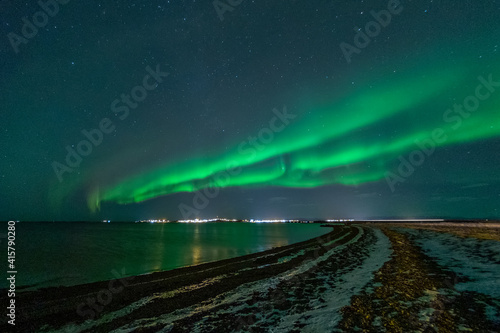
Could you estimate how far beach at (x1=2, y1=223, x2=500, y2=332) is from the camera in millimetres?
6141

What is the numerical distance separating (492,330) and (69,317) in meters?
12.4

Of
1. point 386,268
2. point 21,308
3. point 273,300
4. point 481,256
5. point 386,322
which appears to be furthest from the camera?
point 481,256

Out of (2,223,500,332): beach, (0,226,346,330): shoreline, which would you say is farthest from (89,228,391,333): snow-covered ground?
(0,226,346,330): shoreline

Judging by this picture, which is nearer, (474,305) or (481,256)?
(474,305)

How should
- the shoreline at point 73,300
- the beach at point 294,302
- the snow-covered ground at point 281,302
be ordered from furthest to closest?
the shoreline at point 73,300
the snow-covered ground at point 281,302
the beach at point 294,302

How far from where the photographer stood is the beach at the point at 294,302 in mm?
6141

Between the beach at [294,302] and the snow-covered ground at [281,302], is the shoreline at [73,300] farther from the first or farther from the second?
the snow-covered ground at [281,302]

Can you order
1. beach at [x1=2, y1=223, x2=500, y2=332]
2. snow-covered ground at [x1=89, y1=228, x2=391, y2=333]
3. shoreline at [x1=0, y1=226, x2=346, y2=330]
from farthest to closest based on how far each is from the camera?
shoreline at [x1=0, y1=226, x2=346, y2=330] → snow-covered ground at [x1=89, y1=228, x2=391, y2=333] → beach at [x1=2, y1=223, x2=500, y2=332]

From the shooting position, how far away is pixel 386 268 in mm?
12164

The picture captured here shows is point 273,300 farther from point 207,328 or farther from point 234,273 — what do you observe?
point 234,273

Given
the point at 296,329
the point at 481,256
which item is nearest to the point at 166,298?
the point at 296,329

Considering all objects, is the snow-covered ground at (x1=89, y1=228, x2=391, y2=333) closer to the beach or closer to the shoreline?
the beach

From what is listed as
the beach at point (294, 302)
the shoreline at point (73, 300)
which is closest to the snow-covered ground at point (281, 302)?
the beach at point (294, 302)

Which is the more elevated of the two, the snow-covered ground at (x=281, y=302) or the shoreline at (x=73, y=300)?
the snow-covered ground at (x=281, y=302)
